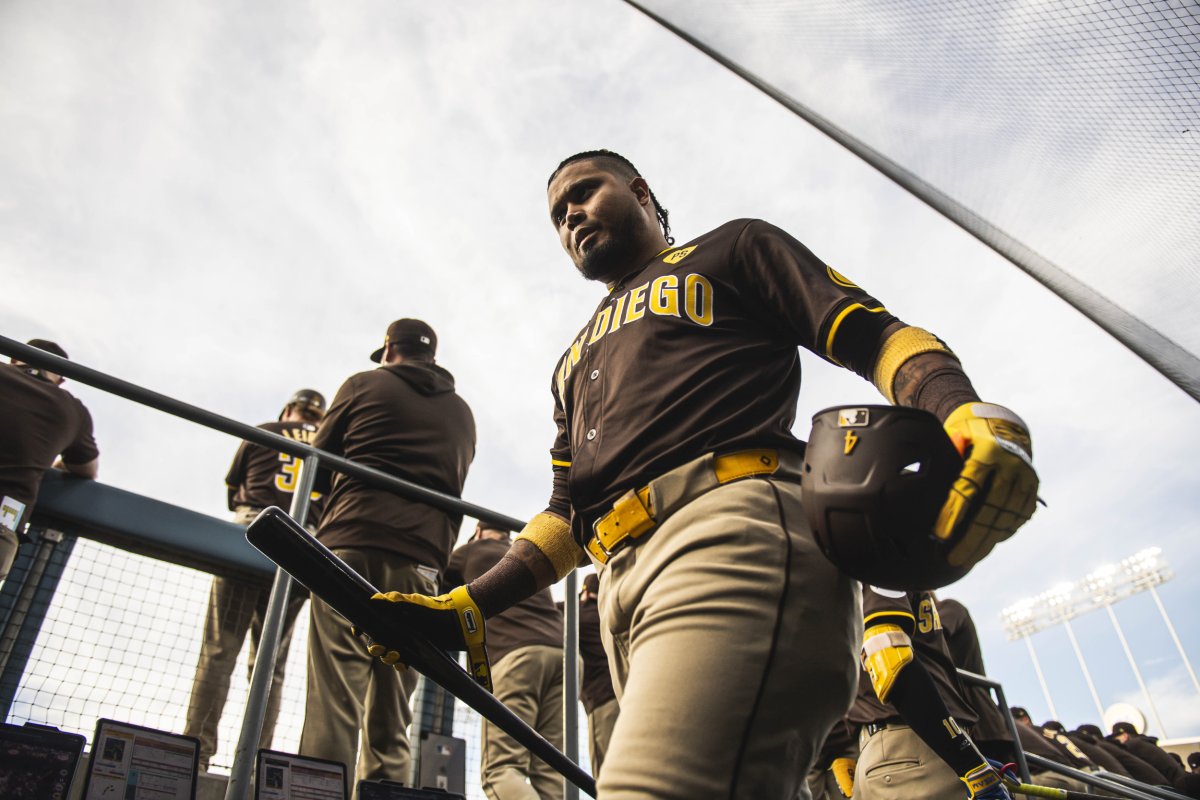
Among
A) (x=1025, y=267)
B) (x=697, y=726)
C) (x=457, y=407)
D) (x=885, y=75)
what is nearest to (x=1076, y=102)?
(x=885, y=75)

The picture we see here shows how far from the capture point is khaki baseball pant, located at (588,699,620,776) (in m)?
5.43

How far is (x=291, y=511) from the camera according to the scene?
3.21 meters

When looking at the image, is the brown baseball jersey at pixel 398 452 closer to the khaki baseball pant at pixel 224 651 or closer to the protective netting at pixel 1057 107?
the khaki baseball pant at pixel 224 651

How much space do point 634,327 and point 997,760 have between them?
154 inches

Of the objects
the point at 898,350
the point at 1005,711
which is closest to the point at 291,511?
the point at 898,350

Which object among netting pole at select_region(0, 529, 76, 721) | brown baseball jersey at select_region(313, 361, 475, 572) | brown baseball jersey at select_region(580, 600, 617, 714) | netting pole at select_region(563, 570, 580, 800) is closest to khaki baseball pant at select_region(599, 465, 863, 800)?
netting pole at select_region(563, 570, 580, 800)

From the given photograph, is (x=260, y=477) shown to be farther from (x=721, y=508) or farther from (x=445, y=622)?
(x=721, y=508)

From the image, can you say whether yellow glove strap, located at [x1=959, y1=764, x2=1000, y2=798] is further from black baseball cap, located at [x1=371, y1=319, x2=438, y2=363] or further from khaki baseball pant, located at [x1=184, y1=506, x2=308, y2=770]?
black baseball cap, located at [x1=371, y1=319, x2=438, y2=363]

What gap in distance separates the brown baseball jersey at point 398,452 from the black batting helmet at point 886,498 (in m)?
2.59

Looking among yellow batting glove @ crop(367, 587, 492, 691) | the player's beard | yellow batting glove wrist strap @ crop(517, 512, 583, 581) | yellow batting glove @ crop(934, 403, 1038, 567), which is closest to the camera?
yellow batting glove @ crop(934, 403, 1038, 567)

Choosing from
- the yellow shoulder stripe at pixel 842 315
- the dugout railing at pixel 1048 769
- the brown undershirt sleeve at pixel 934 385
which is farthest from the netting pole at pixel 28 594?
the dugout railing at pixel 1048 769

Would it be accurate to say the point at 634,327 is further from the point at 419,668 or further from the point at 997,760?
the point at 997,760

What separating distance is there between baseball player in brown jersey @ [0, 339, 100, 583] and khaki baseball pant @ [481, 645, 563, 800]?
2.59m

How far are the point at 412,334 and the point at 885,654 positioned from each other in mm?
2931
